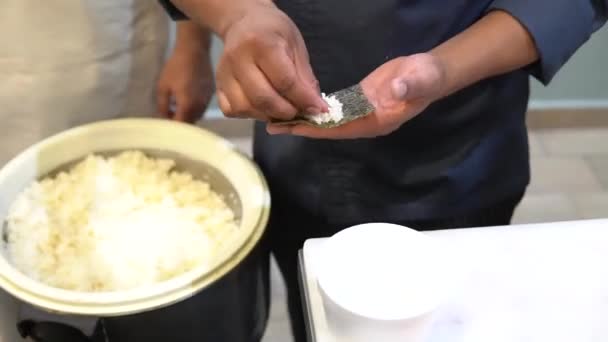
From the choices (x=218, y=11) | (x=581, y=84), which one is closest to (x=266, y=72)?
(x=218, y=11)

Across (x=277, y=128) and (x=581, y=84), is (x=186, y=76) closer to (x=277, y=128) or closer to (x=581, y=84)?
(x=277, y=128)

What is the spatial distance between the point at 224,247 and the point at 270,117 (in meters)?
0.16

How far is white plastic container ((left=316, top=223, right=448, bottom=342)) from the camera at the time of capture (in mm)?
366

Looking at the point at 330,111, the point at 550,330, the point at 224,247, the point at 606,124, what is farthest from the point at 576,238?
the point at 606,124

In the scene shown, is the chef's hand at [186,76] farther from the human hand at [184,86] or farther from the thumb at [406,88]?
the thumb at [406,88]

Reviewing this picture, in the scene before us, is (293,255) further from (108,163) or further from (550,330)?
(550,330)

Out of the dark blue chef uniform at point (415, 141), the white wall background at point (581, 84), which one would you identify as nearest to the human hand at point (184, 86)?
the dark blue chef uniform at point (415, 141)

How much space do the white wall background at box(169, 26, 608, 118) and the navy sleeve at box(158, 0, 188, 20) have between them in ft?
3.04

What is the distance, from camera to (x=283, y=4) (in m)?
0.63

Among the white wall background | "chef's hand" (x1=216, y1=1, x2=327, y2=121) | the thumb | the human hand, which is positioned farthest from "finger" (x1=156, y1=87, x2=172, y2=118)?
the white wall background

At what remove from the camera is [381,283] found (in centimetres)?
39

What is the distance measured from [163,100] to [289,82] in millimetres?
378

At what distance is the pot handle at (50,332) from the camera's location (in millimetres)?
626

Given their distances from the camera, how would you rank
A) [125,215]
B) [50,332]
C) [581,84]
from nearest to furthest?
[50,332] < [125,215] < [581,84]
